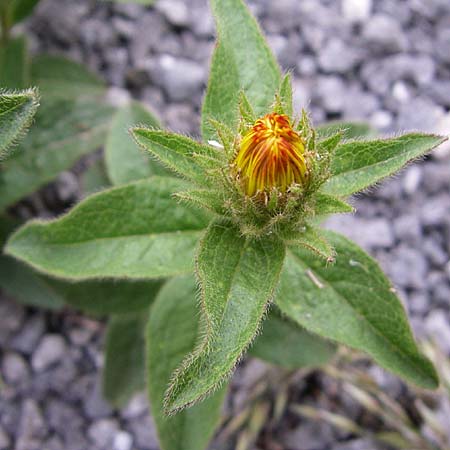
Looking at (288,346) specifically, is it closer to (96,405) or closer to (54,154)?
(96,405)

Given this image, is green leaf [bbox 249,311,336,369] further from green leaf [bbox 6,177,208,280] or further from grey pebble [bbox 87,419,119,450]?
grey pebble [bbox 87,419,119,450]

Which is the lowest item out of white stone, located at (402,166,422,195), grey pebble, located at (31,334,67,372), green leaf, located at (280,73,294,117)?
grey pebble, located at (31,334,67,372)

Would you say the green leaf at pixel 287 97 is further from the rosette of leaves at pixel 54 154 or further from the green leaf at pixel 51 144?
the green leaf at pixel 51 144

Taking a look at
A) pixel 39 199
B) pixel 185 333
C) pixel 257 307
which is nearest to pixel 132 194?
pixel 185 333

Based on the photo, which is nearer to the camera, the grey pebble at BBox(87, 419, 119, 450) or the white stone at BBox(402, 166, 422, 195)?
the grey pebble at BBox(87, 419, 119, 450)

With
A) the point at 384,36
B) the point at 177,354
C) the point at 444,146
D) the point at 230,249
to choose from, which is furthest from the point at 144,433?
the point at 384,36

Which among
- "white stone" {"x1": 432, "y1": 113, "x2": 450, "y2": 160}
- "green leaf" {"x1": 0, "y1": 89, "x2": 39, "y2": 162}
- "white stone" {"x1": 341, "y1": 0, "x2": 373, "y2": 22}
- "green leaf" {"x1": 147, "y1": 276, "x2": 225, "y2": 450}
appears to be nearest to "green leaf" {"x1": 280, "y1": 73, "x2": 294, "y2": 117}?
"green leaf" {"x1": 0, "y1": 89, "x2": 39, "y2": 162}
